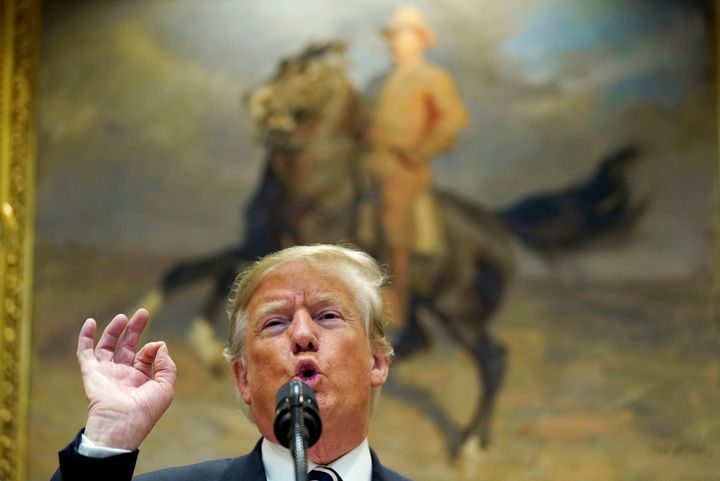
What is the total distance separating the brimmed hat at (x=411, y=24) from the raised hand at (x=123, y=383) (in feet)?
15.7

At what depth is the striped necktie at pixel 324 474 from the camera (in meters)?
2.99

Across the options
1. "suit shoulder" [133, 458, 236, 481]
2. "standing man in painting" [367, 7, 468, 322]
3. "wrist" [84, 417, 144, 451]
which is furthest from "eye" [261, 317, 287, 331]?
"standing man in painting" [367, 7, 468, 322]

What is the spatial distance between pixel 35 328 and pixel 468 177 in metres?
2.90

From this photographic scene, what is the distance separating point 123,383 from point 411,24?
196 inches

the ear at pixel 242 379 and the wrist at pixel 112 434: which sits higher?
the wrist at pixel 112 434

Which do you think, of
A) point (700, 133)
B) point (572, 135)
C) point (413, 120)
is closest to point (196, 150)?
point (413, 120)

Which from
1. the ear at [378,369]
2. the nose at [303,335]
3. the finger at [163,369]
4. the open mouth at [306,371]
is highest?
the finger at [163,369]

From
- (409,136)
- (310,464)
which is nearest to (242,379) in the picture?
A: (310,464)

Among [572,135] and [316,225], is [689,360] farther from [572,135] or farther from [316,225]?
[316,225]

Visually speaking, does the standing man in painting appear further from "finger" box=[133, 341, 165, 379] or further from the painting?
"finger" box=[133, 341, 165, 379]

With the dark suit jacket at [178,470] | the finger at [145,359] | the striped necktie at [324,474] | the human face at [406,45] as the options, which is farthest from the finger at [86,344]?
the human face at [406,45]

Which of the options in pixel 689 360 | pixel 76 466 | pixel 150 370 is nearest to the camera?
pixel 76 466

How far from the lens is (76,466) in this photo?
2.54m

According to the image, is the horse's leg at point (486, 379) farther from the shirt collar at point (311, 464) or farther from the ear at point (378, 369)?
the shirt collar at point (311, 464)
